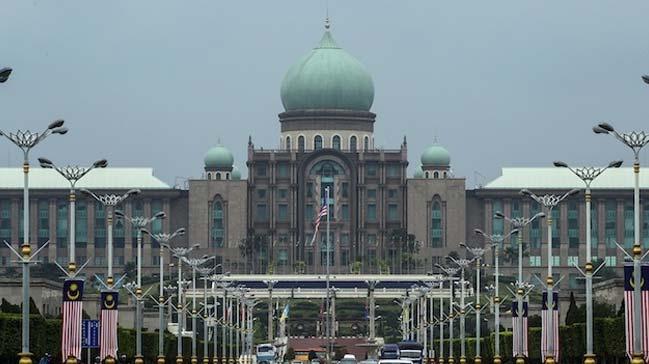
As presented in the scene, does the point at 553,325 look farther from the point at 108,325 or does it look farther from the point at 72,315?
the point at 72,315

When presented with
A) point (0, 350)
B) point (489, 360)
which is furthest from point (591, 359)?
point (489, 360)

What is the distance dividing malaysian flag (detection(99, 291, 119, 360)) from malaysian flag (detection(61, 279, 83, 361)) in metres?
5.91

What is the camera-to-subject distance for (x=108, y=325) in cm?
9162

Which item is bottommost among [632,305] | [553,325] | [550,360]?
[550,360]

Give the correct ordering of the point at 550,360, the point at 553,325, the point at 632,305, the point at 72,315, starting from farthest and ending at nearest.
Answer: the point at 553,325
the point at 550,360
the point at 72,315
the point at 632,305

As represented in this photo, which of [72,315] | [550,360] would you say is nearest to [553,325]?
[550,360]

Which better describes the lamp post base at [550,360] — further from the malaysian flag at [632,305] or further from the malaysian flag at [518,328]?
the malaysian flag at [632,305]

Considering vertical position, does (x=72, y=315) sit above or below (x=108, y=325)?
above

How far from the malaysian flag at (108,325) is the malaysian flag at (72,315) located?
591 cm

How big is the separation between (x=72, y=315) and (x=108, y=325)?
24.2 ft

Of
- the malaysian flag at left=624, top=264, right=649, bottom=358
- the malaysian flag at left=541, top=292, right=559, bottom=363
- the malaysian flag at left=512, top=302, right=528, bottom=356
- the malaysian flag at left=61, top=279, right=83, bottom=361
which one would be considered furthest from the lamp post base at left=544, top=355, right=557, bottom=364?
the malaysian flag at left=61, top=279, right=83, bottom=361

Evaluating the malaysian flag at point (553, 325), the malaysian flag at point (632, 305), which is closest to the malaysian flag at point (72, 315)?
the malaysian flag at point (553, 325)

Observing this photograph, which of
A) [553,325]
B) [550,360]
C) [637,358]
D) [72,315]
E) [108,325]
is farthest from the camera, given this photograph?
[553,325]

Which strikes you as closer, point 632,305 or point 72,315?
point 632,305
